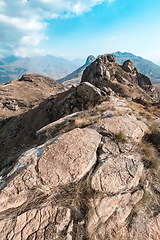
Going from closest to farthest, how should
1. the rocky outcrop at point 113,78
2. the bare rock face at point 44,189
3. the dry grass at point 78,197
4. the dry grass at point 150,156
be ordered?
the bare rock face at point 44,189
the dry grass at point 78,197
the dry grass at point 150,156
the rocky outcrop at point 113,78

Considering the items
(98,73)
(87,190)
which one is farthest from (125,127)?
(98,73)

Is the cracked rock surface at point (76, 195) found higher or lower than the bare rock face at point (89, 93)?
lower

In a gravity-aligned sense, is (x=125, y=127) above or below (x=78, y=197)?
above

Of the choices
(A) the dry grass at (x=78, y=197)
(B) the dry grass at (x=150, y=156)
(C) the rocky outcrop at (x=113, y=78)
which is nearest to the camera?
(A) the dry grass at (x=78, y=197)

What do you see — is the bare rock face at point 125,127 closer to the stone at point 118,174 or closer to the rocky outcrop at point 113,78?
the stone at point 118,174

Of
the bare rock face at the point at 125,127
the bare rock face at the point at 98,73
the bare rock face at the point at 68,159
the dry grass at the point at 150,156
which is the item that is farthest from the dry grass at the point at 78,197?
the bare rock face at the point at 98,73

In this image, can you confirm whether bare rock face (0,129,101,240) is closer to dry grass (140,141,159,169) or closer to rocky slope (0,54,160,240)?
rocky slope (0,54,160,240)

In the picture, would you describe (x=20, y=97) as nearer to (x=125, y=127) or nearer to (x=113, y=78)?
(x=113, y=78)

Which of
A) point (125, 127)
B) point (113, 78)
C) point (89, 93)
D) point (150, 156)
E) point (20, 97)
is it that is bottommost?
point (20, 97)

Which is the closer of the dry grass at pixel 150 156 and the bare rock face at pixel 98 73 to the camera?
the dry grass at pixel 150 156

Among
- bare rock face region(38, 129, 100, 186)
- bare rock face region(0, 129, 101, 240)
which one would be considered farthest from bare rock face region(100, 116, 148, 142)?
bare rock face region(0, 129, 101, 240)

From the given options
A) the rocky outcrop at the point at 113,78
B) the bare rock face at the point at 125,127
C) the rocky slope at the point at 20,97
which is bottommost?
the rocky slope at the point at 20,97

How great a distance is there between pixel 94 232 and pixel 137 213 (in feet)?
3.82

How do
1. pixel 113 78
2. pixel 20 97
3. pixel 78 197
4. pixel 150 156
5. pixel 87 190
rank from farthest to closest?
pixel 20 97, pixel 113 78, pixel 150 156, pixel 87 190, pixel 78 197
